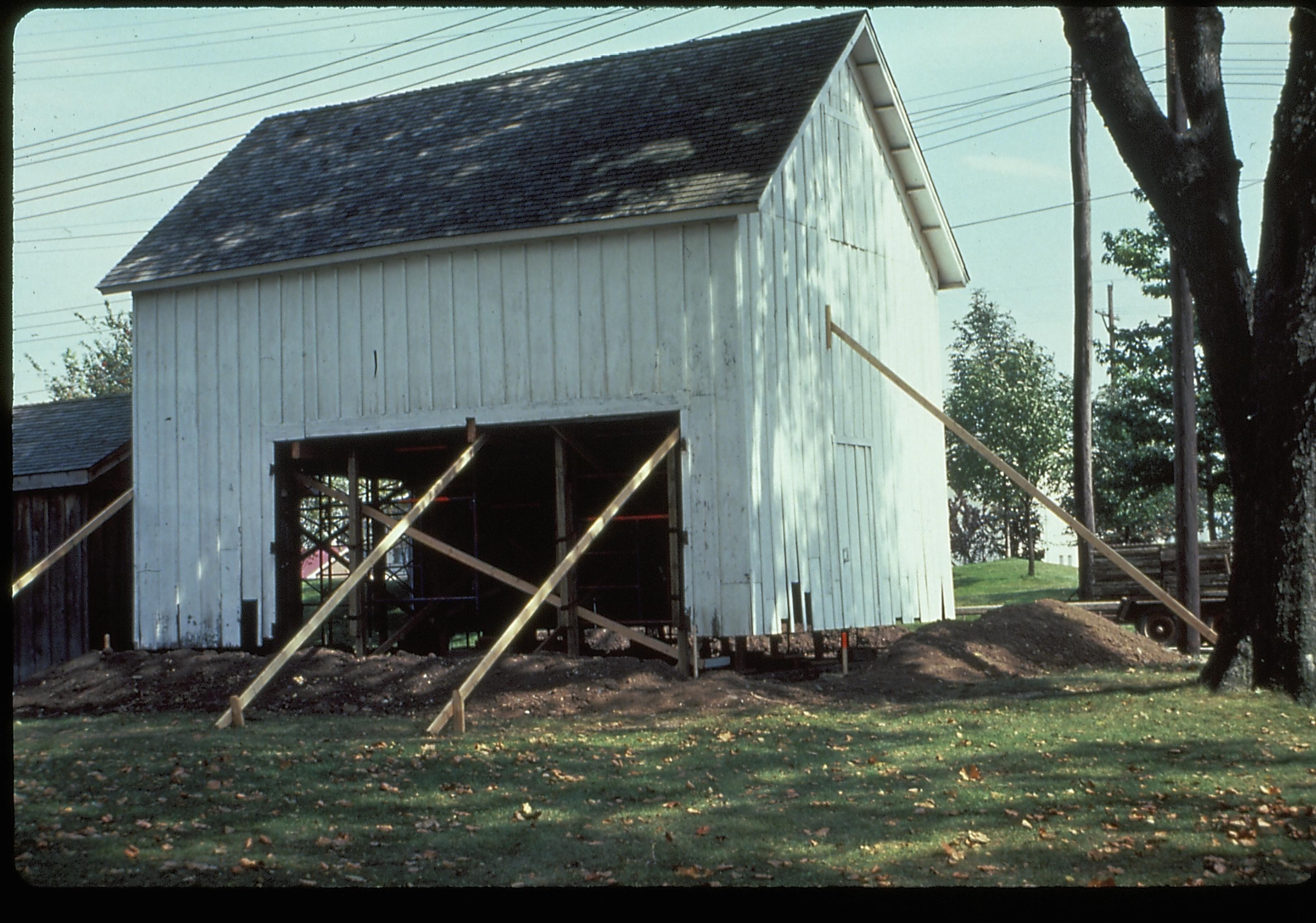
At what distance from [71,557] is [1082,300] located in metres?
18.9

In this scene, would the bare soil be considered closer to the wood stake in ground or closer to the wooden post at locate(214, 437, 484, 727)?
the wooden post at locate(214, 437, 484, 727)

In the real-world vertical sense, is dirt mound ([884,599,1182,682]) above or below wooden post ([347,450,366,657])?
below

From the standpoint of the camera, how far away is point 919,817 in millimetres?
8594

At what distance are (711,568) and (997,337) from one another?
49.3 meters

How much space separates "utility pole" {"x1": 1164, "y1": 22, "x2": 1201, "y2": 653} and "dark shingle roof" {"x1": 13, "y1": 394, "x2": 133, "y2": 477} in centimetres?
1585

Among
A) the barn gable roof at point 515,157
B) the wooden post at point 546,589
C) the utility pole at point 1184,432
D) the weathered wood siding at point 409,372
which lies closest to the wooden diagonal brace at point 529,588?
the weathered wood siding at point 409,372

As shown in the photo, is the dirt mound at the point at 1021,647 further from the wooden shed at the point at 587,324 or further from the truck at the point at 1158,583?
the truck at the point at 1158,583

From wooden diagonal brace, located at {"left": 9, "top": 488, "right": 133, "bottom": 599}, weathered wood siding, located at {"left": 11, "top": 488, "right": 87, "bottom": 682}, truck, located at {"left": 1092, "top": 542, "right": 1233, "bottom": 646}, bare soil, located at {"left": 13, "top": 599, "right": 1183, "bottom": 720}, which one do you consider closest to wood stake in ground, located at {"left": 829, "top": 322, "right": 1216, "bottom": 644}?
bare soil, located at {"left": 13, "top": 599, "right": 1183, "bottom": 720}

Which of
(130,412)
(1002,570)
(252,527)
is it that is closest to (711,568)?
(252,527)

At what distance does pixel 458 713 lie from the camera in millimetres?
12453

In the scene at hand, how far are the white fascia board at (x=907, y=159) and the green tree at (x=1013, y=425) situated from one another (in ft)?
71.9

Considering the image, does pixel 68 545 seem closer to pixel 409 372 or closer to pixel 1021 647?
pixel 409 372

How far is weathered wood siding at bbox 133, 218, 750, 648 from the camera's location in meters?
15.8

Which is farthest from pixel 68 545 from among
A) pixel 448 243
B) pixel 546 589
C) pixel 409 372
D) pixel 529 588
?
pixel 546 589
